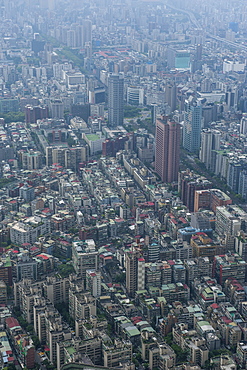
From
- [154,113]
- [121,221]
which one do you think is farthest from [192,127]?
[121,221]

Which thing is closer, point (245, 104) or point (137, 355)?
point (137, 355)

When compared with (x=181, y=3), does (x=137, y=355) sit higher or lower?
lower

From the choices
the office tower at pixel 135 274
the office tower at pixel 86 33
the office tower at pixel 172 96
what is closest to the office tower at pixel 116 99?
the office tower at pixel 172 96

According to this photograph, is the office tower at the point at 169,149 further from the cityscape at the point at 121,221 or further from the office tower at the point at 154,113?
the office tower at the point at 154,113

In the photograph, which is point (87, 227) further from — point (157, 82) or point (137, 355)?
point (157, 82)

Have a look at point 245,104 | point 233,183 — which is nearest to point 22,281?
point 233,183
